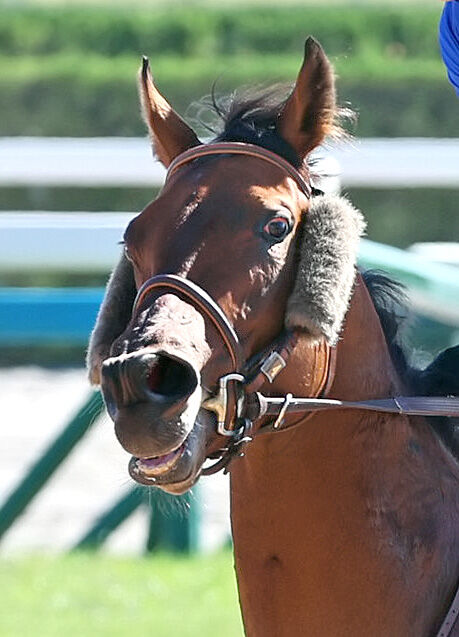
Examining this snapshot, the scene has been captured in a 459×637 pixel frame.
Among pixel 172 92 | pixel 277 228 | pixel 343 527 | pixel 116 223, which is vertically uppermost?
pixel 277 228

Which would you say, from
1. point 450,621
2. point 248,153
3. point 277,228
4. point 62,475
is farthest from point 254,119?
point 62,475

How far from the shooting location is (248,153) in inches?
103

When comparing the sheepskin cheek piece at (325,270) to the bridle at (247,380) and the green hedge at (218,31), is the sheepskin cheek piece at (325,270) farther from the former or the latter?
the green hedge at (218,31)

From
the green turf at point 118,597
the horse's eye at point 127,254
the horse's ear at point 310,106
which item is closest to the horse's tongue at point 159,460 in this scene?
the horse's eye at point 127,254

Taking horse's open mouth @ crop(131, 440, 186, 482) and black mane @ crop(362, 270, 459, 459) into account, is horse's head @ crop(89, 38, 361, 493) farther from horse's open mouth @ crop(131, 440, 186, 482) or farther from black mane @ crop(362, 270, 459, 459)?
black mane @ crop(362, 270, 459, 459)

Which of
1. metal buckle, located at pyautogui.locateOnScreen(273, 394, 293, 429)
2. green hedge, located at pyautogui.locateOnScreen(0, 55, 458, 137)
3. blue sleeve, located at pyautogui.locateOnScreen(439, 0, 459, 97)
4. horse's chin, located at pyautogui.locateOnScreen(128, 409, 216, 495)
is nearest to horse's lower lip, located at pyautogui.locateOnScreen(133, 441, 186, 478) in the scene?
horse's chin, located at pyautogui.locateOnScreen(128, 409, 216, 495)

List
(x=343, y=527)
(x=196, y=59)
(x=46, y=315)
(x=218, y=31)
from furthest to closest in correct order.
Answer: (x=218, y=31) < (x=196, y=59) < (x=46, y=315) < (x=343, y=527)

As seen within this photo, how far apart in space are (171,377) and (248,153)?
468mm

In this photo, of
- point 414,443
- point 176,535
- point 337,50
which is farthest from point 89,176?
point 337,50

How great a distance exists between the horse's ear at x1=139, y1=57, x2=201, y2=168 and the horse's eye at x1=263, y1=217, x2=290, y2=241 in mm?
311

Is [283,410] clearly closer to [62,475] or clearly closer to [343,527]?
[343,527]

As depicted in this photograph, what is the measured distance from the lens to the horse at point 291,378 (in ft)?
8.17

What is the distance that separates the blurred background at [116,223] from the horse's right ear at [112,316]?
1.40 ft

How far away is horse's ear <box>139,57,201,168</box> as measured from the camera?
279cm
